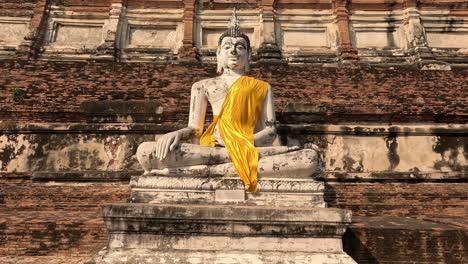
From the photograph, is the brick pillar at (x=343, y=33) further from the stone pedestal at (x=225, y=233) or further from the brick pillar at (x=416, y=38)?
the stone pedestal at (x=225, y=233)

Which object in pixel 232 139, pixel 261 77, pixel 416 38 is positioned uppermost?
pixel 416 38

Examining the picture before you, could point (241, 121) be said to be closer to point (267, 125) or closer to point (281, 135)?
point (267, 125)

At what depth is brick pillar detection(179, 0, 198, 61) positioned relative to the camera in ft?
47.0

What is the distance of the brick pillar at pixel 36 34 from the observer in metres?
14.3

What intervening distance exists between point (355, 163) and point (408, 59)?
7.92m

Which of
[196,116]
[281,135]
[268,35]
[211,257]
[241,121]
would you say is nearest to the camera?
[211,257]

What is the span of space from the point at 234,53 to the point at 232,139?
1139 mm

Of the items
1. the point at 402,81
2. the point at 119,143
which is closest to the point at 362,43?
the point at 402,81

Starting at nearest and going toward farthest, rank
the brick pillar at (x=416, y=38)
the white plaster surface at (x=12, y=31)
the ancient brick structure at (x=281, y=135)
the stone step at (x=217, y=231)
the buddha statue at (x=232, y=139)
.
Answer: the stone step at (x=217, y=231) < the buddha statue at (x=232, y=139) < the ancient brick structure at (x=281, y=135) < the brick pillar at (x=416, y=38) < the white plaster surface at (x=12, y=31)

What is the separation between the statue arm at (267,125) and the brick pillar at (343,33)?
31.6 feet

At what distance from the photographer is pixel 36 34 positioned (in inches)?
581

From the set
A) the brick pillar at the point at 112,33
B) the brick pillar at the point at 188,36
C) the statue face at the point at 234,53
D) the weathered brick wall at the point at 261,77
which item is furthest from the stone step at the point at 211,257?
the brick pillar at the point at 112,33

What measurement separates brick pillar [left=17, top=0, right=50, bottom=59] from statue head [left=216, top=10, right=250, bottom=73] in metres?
10.7

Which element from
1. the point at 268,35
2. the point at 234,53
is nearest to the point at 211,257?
the point at 234,53
